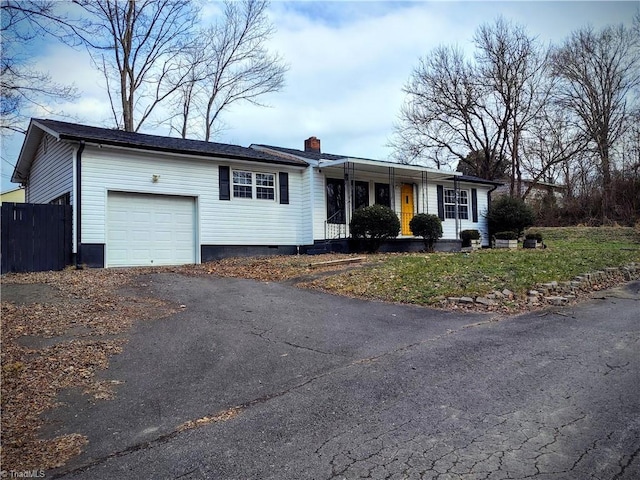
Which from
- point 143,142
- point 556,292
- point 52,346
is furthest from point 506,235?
point 52,346

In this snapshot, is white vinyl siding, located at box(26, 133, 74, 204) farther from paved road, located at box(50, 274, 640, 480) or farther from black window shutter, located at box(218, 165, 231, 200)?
paved road, located at box(50, 274, 640, 480)

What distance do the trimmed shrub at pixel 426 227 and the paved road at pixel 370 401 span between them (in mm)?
10297

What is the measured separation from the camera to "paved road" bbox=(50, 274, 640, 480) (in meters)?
2.99

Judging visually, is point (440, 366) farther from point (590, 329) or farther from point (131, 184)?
point (131, 184)

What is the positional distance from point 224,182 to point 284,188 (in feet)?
7.58

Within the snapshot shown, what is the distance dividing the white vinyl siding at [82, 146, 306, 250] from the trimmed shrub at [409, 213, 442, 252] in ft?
14.3

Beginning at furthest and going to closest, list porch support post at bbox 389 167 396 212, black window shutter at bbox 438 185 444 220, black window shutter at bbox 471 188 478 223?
black window shutter at bbox 471 188 478 223, black window shutter at bbox 438 185 444 220, porch support post at bbox 389 167 396 212

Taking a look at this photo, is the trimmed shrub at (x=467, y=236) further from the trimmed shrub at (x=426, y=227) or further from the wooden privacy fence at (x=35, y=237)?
the wooden privacy fence at (x=35, y=237)

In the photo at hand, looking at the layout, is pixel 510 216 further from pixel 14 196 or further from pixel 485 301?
pixel 14 196

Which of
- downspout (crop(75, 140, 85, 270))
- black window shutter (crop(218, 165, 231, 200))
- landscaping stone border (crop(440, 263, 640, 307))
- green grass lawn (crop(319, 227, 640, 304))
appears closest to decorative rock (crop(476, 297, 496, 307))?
landscaping stone border (crop(440, 263, 640, 307))

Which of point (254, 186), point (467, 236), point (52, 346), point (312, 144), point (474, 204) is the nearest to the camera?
point (52, 346)

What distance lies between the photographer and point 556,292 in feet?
28.7

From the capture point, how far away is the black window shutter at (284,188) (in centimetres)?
1630

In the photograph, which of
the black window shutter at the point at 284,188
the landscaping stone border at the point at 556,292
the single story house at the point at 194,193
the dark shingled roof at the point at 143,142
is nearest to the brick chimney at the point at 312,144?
the single story house at the point at 194,193
